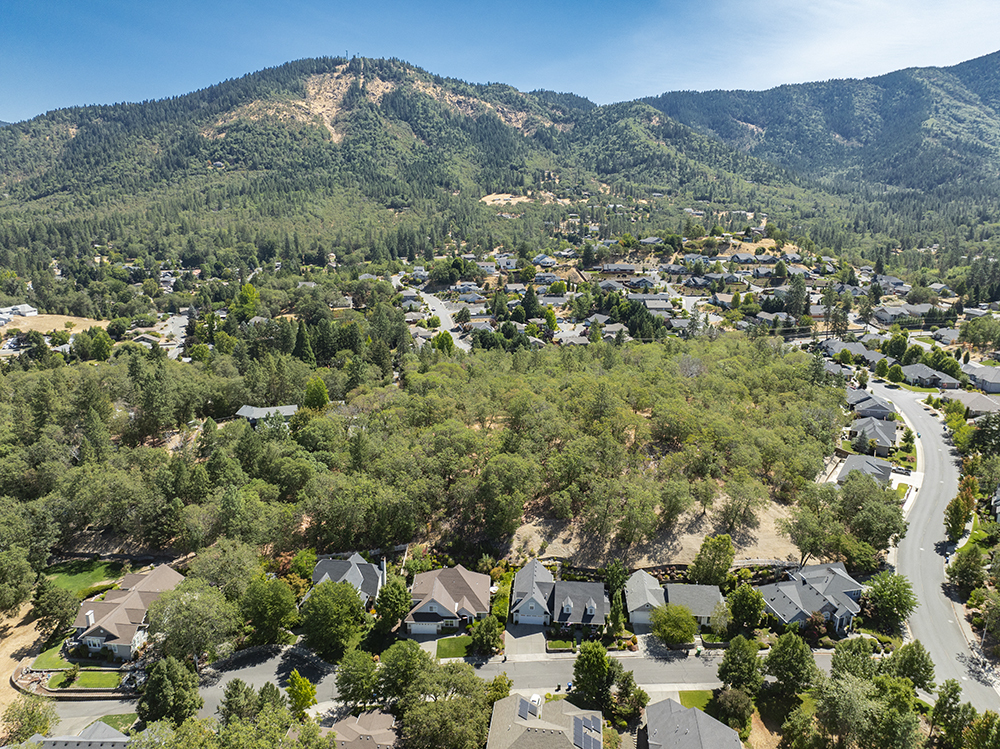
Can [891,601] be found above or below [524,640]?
above

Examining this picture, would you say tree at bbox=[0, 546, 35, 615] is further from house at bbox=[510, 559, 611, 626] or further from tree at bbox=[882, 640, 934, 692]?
tree at bbox=[882, 640, 934, 692]

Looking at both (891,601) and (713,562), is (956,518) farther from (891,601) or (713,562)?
(713,562)

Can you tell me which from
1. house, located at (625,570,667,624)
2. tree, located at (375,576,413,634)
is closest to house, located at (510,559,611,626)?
house, located at (625,570,667,624)

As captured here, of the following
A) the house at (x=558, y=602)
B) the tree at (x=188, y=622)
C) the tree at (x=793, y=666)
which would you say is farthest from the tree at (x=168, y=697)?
the tree at (x=793, y=666)

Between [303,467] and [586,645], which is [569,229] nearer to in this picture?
[303,467]

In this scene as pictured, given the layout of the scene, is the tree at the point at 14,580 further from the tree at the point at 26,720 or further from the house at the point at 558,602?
the house at the point at 558,602

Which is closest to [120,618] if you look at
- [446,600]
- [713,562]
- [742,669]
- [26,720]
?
[26,720]
